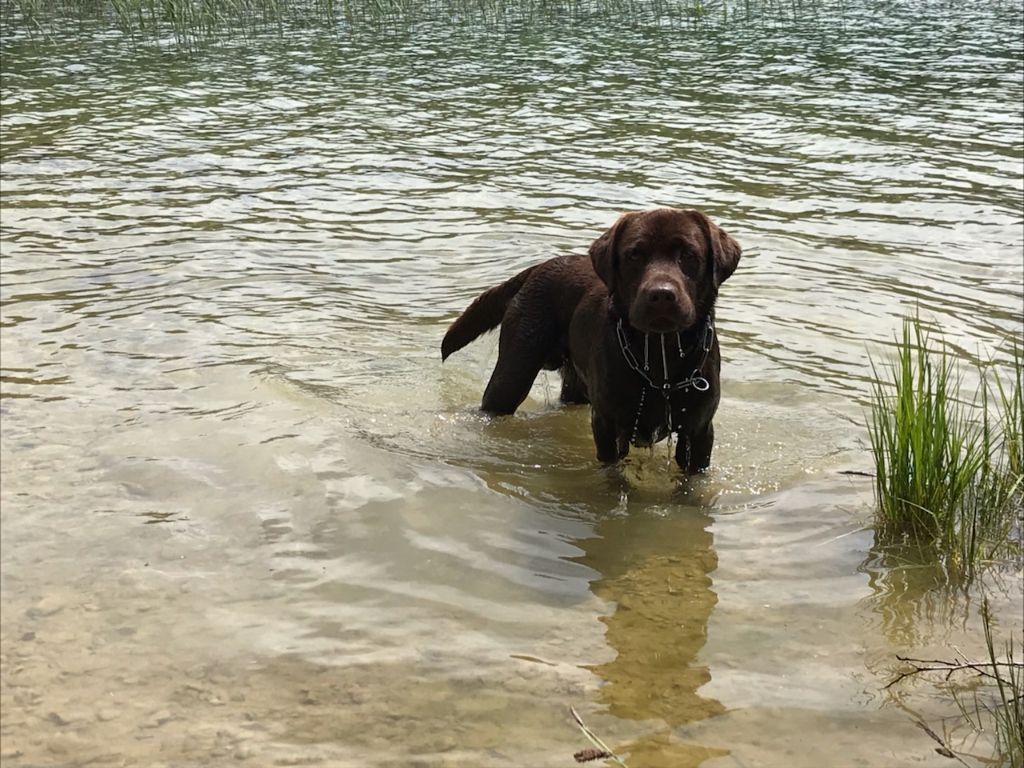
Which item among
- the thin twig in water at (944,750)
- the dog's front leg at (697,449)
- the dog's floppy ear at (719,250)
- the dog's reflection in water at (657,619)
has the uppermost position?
the dog's floppy ear at (719,250)

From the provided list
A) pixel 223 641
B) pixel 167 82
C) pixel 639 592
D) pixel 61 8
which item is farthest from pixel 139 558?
pixel 61 8

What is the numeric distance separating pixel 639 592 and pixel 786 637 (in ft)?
2.01

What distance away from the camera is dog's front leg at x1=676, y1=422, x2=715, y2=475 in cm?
533

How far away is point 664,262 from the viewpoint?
16.0 ft

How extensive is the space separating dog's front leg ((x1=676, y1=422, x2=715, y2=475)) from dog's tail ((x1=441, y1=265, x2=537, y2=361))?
131 cm

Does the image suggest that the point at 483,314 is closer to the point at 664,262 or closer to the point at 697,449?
the point at 697,449

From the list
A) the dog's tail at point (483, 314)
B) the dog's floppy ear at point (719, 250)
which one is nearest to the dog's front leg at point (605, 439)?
the dog's floppy ear at point (719, 250)

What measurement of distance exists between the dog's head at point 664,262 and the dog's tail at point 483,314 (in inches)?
41.7

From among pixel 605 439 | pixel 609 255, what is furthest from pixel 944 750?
pixel 609 255

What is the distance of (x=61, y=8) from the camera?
22.7m

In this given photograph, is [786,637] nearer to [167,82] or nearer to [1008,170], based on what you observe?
[1008,170]

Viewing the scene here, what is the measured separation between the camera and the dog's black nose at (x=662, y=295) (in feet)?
15.1

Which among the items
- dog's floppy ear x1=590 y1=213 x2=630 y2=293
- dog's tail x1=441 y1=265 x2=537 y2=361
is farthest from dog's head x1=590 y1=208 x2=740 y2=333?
dog's tail x1=441 y1=265 x2=537 y2=361

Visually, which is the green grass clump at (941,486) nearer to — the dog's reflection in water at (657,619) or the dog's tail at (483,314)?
the dog's reflection in water at (657,619)
